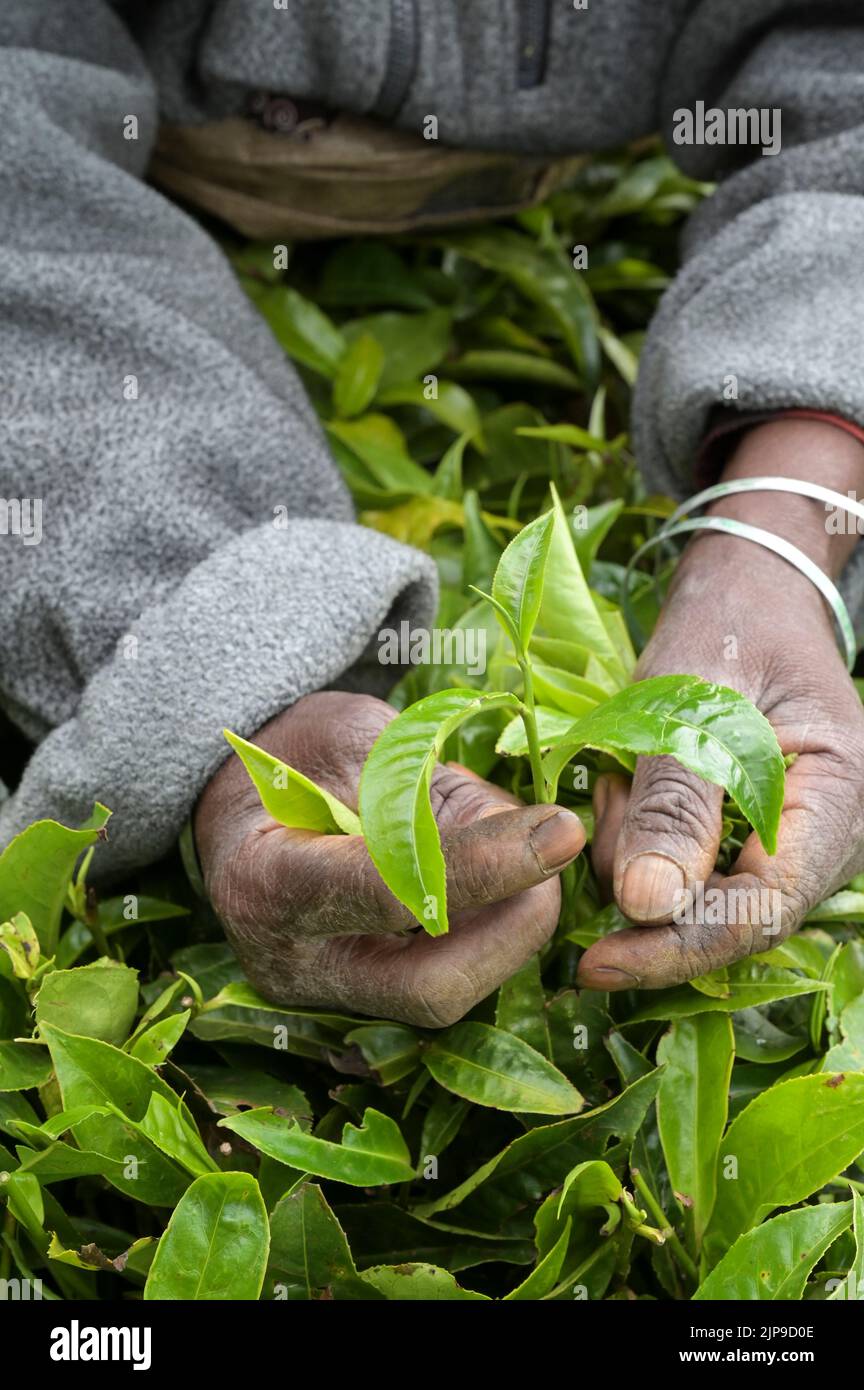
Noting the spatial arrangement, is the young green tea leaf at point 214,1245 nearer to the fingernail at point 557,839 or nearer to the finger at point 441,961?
the finger at point 441,961

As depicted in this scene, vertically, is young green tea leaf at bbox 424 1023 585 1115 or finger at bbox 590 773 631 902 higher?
finger at bbox 590 773 631 902

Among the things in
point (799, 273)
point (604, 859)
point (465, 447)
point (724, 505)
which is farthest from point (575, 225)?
point (604, 859)

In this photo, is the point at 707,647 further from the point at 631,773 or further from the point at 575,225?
the point at 575,225

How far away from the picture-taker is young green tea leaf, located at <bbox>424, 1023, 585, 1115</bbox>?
0.68 metres

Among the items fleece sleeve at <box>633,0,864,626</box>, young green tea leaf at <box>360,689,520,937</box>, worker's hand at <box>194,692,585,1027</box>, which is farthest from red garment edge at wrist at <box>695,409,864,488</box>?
young green tea leaf at <box>360,689,520,937</box>

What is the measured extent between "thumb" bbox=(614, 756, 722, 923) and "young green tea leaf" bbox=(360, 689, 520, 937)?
143 mm

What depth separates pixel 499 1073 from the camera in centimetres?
70

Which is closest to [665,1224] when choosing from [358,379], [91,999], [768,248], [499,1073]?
[499,1073]

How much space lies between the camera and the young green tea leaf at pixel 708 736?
557mm

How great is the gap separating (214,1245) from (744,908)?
319 millimetres

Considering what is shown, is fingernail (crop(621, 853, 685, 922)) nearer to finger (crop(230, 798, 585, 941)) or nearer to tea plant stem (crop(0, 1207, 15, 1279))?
finger (crop(230, 798, 585, 941))

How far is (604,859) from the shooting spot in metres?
0.76

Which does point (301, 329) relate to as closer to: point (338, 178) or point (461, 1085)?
point (338, 178)
